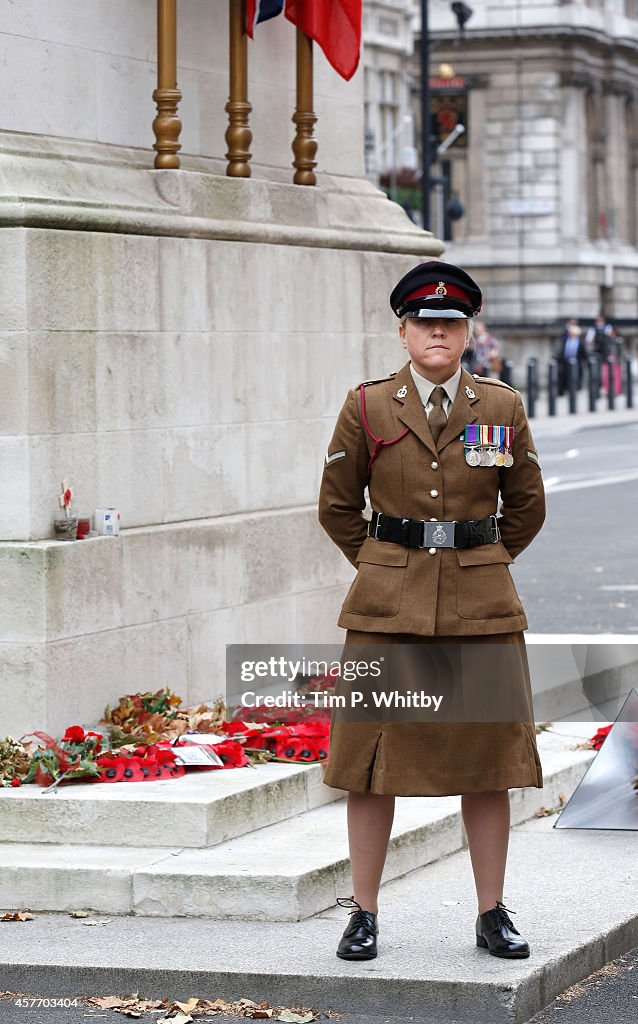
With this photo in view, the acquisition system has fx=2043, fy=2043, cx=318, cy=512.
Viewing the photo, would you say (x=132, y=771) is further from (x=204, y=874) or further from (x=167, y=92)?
(x=167, y=92)

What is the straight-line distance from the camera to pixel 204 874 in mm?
6375

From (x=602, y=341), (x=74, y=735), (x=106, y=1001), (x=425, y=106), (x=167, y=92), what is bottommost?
(x=106, y=1001)

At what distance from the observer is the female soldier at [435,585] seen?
5.84 metres

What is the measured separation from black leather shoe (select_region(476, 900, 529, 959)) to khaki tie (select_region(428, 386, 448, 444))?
138 centimetres

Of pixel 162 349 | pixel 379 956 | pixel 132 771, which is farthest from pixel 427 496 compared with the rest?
pixel 162 349

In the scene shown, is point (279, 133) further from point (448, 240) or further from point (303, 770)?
point (448, 240)

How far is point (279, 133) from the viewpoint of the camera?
31.8 ft

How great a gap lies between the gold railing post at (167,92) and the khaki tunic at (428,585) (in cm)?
293

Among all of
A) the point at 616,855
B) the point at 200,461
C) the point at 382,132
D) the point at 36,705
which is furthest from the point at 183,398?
the point at 382,132

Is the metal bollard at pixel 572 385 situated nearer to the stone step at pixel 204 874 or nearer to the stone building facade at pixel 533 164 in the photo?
the stone building facade at pixel 533 164

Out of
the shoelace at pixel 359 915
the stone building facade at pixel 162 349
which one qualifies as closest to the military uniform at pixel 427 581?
the shoelace at pixel 359 915

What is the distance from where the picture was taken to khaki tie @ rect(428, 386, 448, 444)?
5.93 m

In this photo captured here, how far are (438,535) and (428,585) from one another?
149mm

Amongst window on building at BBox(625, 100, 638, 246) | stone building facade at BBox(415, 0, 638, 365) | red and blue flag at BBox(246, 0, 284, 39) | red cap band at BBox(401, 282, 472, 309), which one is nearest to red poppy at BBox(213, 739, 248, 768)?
red cap band at BBox(401, 282, 472, 309)
